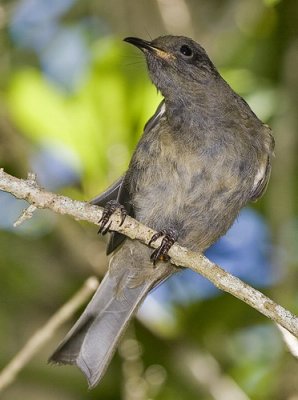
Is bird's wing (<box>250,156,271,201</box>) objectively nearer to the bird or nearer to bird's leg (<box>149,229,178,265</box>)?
the bird

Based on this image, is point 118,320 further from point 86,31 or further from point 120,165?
point 86,31

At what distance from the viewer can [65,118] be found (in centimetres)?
672

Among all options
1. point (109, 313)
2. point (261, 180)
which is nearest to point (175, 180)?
point (261, 180)

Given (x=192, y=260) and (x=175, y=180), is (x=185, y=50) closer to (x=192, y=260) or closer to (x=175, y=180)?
(x=175, y=180)

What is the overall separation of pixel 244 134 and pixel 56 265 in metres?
1.91

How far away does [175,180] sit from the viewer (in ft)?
19.1

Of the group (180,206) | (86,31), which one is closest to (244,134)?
(180,206)

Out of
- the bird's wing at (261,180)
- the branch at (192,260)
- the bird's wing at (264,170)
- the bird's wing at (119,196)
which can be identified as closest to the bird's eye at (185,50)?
the bird's wing at (119,196)

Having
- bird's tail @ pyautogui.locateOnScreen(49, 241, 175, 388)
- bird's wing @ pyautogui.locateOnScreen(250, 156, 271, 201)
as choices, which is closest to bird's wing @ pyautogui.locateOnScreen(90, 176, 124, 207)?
bird's tail @ pyautogui.locateOnScreen(49, 241, 175, 388)

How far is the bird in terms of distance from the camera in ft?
19.1

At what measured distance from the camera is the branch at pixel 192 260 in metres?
4.76

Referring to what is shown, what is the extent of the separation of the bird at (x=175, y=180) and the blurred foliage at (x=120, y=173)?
17.2 inches

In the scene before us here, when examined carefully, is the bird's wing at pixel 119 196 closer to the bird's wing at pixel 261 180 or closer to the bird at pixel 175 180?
the bird at pixel 175 180

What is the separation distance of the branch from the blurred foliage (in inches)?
53.8
